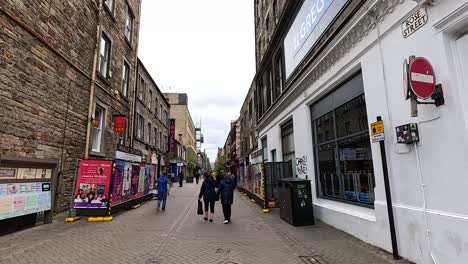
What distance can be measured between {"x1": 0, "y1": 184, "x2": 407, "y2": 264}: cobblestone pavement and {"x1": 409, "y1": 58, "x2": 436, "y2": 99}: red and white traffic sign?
10.2ft

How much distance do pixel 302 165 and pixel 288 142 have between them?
3.15 metres

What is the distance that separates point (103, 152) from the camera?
14102 millimetres

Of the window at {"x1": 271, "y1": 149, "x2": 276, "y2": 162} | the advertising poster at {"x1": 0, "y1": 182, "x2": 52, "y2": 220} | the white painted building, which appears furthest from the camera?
the window at {"x1": 271, "y1": 149, "x2": 276, "y2": 162}

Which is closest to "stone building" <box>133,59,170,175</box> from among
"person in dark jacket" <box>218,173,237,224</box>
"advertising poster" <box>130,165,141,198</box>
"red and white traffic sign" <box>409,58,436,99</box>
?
"advertising poster" <box>130,165,141,198</box>

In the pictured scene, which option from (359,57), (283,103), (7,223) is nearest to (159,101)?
(283,103)

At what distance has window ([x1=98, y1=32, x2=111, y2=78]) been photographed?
47.0 feet

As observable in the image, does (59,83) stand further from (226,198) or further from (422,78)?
(422,78)

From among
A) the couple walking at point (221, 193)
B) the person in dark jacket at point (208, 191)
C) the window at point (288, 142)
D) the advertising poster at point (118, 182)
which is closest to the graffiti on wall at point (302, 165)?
the window at point (288, 142)

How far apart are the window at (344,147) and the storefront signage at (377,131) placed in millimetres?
1027

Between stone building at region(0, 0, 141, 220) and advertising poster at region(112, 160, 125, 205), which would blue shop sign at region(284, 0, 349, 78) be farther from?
stone building at region(0, 0, 141, 220)

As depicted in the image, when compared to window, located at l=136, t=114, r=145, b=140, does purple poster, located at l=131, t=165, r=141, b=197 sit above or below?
below

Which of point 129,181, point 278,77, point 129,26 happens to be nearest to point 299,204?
point 129,181

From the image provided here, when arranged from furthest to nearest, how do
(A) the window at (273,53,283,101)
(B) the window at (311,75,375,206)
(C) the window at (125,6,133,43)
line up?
(C) the window at (125,6,133,43) < (A) the window at (273,53,283,101) < (B) the window at (311,75,375,206)

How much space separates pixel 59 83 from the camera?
405 inches
